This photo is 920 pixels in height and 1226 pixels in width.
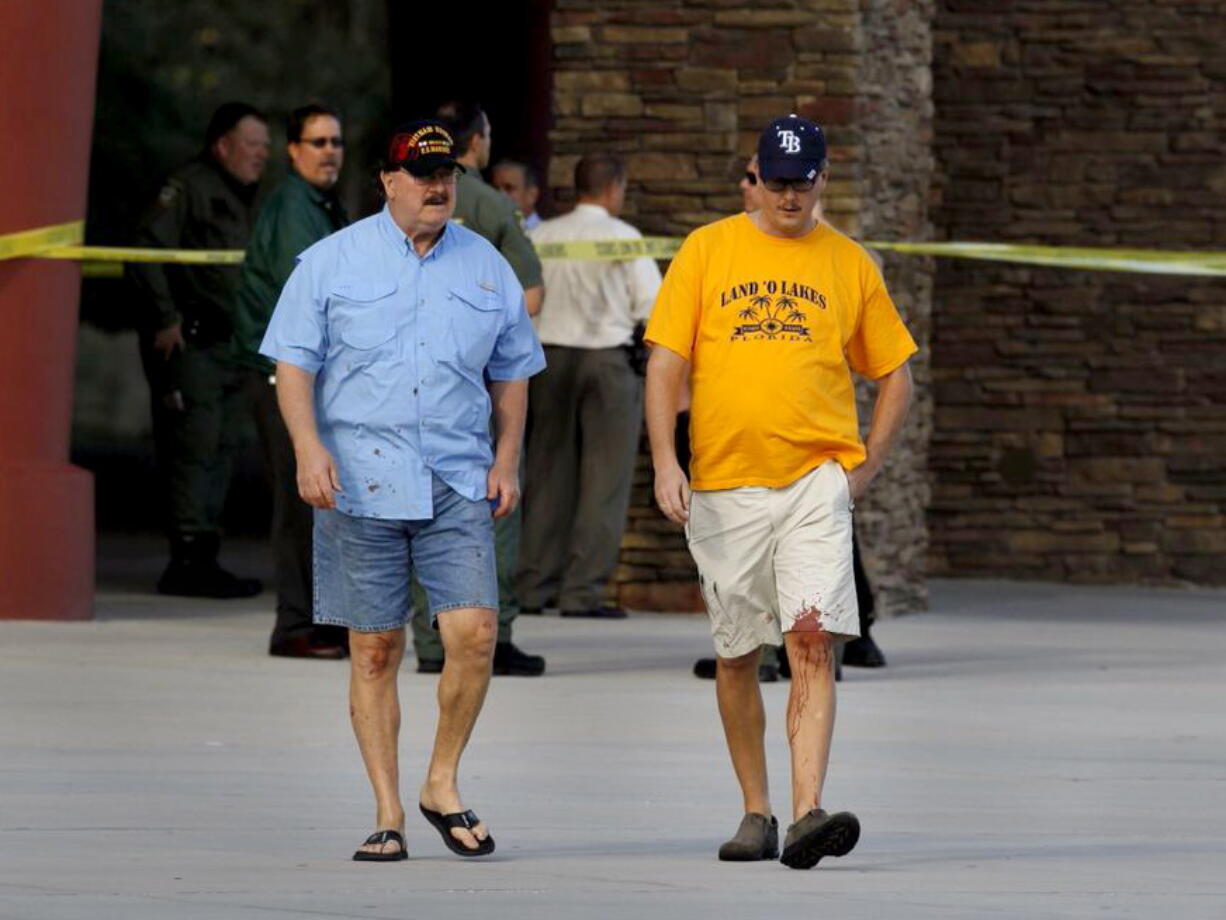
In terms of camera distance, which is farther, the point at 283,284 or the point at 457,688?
the point at 283,284

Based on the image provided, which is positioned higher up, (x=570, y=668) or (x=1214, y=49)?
(x=1214, y=49)

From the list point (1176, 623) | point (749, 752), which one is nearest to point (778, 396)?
point (749, 752)

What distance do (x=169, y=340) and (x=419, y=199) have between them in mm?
7666

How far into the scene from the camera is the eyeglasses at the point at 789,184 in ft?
27.4

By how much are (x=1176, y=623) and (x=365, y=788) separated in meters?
6.66

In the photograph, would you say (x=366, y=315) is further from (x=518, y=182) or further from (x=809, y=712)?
(x=518, y=182)

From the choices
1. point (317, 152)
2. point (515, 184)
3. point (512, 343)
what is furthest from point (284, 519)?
point (512, 343)

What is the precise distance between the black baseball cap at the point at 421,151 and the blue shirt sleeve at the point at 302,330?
35cm

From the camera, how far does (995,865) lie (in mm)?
8172

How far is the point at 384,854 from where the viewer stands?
813 cm

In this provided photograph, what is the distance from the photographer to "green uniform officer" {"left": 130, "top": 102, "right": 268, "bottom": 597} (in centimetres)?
1581

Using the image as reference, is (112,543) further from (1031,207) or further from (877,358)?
(877,358)

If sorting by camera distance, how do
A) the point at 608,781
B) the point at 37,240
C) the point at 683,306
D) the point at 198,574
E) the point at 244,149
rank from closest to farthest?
the point at 683,306 → the point at 608,781 → the point at 37,240 → the point at 244,149 → the point at 198,574

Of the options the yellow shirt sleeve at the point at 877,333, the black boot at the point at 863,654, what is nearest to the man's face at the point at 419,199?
the yellow shirt sleeve at the point at 877,333
